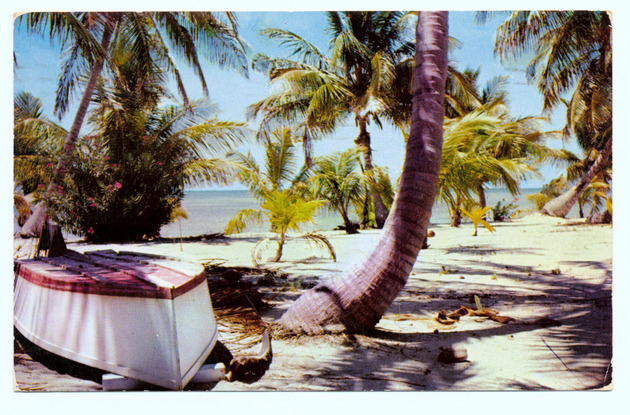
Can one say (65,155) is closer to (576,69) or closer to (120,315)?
(120,315)

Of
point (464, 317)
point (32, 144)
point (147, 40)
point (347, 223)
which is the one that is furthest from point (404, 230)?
point (32, 144)

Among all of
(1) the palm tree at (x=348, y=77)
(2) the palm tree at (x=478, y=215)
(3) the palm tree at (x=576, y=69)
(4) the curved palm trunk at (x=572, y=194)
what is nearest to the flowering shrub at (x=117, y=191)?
(1) the palm tree at (x=348, y=77)

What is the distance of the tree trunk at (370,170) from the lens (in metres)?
3.57

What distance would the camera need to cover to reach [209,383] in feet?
10.6

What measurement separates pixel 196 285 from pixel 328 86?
1873mm

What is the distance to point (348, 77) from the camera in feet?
11.9

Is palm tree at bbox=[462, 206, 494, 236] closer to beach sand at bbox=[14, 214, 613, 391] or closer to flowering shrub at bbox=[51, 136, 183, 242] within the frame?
beach sand at bbox=[14, 214, 613, 391]

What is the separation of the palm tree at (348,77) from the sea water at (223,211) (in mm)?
443

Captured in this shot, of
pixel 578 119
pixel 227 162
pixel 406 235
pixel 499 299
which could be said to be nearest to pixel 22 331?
pixel 227 162

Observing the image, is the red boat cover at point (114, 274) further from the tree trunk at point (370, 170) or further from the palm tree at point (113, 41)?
the tree trunk at point (370, 170)

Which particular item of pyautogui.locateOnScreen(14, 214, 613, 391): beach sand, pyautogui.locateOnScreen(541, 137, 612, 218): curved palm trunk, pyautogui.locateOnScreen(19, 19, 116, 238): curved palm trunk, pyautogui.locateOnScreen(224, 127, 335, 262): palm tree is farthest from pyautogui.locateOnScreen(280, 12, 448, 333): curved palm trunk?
pyautogui.locateOnScreen(19, 19, 116, 238): curved palm trunk

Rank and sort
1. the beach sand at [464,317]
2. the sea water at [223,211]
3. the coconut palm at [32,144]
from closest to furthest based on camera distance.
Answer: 1. the beach sand at [464,317]
2. the coconut palm at [32,144]
3. the sea water at [223,211]

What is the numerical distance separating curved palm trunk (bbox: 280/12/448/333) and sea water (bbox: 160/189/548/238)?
0.30 m

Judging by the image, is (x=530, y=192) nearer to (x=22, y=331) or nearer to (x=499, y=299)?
(x=499, y=299)
